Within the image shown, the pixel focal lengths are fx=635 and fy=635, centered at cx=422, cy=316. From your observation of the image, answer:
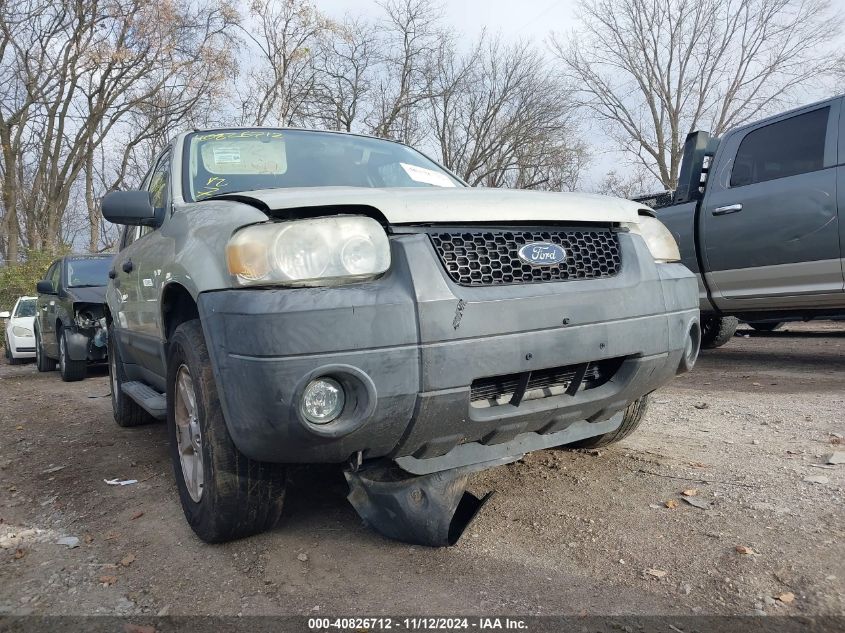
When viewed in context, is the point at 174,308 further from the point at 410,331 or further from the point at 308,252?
the point at 410,331

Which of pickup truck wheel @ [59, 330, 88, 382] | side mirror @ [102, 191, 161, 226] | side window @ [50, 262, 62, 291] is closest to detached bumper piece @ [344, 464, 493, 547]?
side mirror @ [102, 191, 161, 226]

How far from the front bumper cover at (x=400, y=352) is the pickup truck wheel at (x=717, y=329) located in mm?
5367

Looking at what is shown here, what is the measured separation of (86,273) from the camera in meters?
8.70

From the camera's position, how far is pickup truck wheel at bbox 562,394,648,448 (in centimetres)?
313

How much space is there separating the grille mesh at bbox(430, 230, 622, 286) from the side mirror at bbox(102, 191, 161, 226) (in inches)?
63.9

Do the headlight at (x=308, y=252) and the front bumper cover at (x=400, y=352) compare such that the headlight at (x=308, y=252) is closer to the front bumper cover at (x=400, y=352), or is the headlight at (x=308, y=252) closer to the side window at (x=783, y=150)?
the front bumper cover at (x=400, y=352)

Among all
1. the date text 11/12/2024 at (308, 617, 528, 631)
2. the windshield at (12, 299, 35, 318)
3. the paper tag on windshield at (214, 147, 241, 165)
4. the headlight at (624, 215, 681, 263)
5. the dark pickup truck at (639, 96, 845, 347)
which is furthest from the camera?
the windshield at (12, 299, 35, 318)

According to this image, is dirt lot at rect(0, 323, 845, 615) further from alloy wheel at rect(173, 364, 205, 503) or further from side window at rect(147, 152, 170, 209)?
side window at rect(147, 152, 170, 209)

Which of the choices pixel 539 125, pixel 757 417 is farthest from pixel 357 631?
pixel 539 125

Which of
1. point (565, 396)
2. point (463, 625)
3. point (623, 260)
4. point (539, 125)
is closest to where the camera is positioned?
point (463, 625)

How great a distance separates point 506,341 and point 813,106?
471cm

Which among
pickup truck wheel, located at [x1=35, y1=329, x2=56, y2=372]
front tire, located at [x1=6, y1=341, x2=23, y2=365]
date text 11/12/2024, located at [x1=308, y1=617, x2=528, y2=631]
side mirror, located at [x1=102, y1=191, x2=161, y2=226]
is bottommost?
front tire, located at [x1=6, y1=341, x2=23, y2=365]

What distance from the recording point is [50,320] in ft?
29.3

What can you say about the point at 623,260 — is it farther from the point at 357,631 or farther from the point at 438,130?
the point at 438,130
